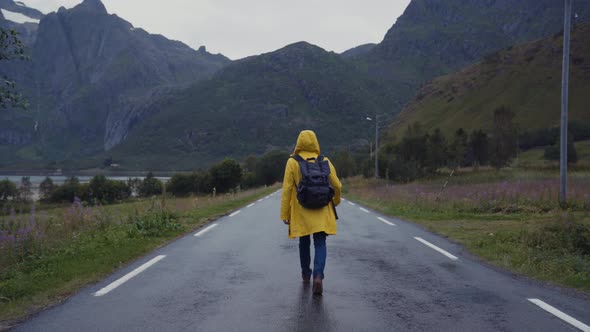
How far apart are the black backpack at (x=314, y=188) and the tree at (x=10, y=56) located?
15.7ft

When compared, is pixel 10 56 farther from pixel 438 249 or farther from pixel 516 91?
pixel 516 91

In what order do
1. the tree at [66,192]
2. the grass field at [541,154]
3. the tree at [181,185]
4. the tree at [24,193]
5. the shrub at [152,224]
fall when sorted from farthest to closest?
the tree at [181,185] < the tree at [66,192] < the grass field at [541,154] < the tree at [24,193] < the shrub at [152,224]

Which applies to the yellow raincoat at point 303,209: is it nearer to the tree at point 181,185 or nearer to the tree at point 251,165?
the tree at point 181,185

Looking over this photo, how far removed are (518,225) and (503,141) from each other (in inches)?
1986

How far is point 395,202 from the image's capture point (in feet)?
70.3

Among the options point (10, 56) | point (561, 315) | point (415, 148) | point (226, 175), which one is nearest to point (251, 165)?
point (226, 175)

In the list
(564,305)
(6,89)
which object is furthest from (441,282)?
(6,89)

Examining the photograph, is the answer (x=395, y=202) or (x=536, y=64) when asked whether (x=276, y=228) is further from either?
(x=536, y=64)

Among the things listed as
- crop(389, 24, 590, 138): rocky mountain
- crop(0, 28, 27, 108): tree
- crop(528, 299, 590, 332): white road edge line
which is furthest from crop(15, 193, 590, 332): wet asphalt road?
crop(389, 24, 590, 138): rocky mountain

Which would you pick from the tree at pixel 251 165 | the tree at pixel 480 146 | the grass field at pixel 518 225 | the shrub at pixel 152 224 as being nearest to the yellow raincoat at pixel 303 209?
the grass field at pixel 518 225

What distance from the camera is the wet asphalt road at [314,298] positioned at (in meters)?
4.49

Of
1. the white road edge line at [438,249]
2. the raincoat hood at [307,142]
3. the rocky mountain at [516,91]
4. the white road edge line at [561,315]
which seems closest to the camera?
the white road edge line at [561,315]

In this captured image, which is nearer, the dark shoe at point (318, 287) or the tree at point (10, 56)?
the dark shoe at point (318, 287)

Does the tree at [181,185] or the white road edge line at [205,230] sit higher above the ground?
the white road edge line at [205,230]
